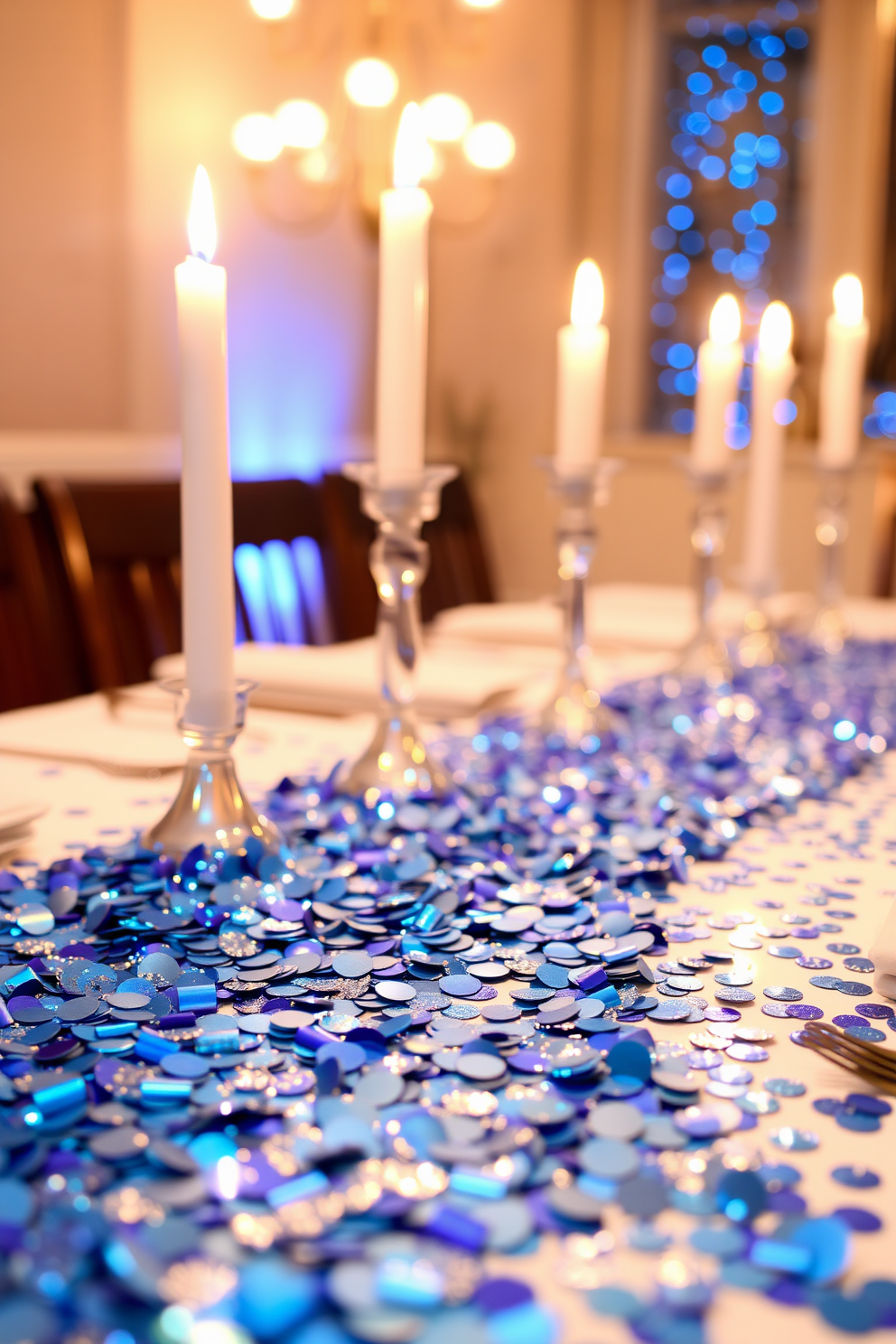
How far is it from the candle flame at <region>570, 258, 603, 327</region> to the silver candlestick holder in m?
0.12

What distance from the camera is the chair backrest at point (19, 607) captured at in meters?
1.53

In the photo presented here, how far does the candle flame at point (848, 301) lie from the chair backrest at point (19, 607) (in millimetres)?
994

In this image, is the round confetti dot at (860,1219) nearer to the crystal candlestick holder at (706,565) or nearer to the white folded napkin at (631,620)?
the crystal candlestick holder at (706,565)

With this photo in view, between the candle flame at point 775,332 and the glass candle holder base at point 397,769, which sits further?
the candle flame at point 775,332

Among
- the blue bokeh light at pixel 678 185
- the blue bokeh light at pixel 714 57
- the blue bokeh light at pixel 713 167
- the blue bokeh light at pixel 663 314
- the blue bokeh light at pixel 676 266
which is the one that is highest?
the blue bokeh light at pixel 714 57

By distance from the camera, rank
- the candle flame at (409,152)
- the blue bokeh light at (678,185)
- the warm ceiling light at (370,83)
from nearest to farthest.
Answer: the candle flame at (409,152) < the warm ceiling light at (370,83) < the blue bokeh light at (678,185)

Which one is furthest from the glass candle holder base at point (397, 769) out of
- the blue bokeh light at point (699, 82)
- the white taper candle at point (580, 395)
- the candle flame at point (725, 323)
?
the blue bokeh light at point (699, 82)

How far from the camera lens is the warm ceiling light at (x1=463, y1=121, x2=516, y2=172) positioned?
9.50 ft

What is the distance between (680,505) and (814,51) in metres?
1.53

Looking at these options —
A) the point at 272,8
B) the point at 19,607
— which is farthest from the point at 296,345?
the point at 19,607

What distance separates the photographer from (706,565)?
135 cm

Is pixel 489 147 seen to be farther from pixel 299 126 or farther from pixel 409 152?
pixel 409 152

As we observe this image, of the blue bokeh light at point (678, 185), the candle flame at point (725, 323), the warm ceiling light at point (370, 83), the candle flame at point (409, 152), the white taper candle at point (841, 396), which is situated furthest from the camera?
the blue bokeh light at point (678, 185)

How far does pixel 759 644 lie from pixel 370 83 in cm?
171
